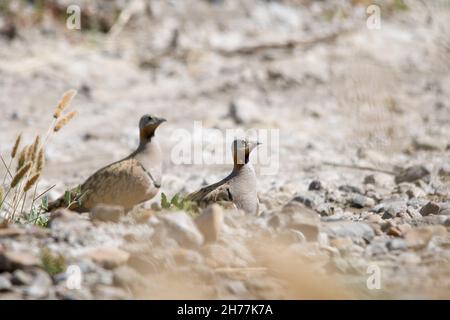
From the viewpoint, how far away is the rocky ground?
5117 mm

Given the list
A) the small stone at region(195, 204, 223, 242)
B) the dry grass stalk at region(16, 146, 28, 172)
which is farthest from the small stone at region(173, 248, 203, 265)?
the dry grass stalk at region(16, 146, 28, 172)

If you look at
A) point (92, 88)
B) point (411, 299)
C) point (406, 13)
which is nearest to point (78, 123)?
point (92, 88)

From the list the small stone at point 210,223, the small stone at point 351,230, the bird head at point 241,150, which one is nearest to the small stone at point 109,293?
the small stone at point 210,223

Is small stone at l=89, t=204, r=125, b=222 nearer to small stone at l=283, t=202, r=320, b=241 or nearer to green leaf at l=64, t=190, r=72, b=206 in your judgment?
green leaf at l=64, t=190, r=72, b=206

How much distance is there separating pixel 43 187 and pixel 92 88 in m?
3.41

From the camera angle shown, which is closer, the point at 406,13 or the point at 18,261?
the point at 18,261

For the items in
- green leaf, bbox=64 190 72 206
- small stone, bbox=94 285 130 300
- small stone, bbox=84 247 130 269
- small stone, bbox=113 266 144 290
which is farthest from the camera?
green leaf, bbox=64 190 72 206

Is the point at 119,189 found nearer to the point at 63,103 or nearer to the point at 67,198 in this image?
the point at 67,198

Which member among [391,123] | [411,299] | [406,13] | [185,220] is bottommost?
[411,299]

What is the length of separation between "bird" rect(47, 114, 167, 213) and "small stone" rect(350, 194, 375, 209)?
1654 mm

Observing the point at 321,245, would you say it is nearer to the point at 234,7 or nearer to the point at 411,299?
the point at 411,299

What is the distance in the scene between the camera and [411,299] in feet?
A: 16.0

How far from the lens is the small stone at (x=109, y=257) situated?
510cm

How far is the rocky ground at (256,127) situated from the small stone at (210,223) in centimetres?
1
